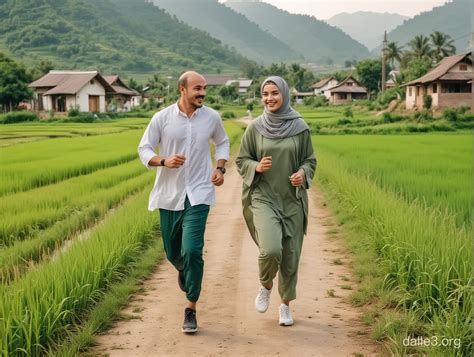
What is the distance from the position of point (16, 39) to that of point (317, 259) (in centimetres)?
10714

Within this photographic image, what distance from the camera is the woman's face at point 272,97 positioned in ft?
14.4

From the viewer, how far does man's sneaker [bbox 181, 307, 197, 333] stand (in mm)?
4285

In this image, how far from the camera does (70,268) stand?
4.93m

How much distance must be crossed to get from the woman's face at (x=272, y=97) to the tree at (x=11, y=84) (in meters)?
42.8

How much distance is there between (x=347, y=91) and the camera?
71.8 metres

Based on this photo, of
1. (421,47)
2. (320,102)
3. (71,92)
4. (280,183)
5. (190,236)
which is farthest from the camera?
(320,102)

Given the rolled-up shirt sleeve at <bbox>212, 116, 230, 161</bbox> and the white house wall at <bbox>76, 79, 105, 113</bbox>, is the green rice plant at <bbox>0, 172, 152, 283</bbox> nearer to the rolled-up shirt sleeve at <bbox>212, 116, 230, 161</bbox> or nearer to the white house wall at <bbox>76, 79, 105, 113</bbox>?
the rolled-up shirt sleeve at <bbox>212, 116, 230, 161</bbox>

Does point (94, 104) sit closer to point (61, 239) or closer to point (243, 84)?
point (61, 239)

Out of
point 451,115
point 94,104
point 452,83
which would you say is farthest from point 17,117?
point 452,83

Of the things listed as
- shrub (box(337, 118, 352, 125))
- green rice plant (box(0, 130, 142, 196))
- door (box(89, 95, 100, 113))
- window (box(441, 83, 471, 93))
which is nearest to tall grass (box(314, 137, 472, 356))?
green rice plant (box(0, 130, 142, 196))

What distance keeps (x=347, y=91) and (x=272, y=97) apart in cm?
6916

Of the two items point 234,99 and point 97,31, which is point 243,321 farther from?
point 97,31

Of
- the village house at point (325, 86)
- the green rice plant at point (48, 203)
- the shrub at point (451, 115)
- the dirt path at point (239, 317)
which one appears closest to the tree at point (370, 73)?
the village house at point (325, 86)

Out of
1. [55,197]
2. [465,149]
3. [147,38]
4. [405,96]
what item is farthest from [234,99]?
[147,38]
